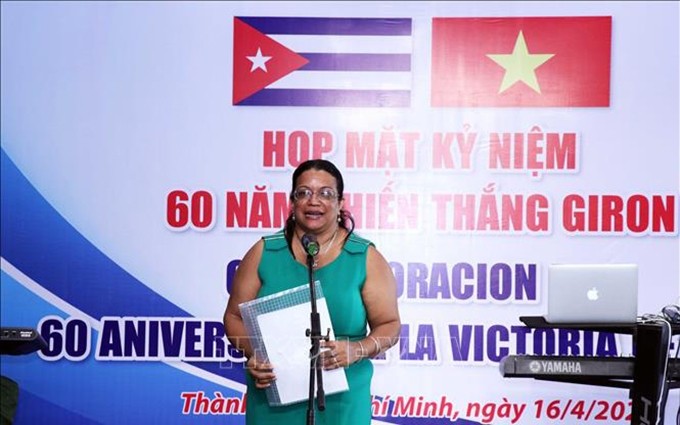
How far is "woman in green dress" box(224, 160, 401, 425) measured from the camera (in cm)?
322

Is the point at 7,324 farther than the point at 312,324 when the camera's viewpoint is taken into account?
Yes

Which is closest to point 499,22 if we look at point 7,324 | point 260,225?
point 260,225

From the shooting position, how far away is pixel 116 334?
4.72 m

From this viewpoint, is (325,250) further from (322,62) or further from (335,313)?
(322,62)

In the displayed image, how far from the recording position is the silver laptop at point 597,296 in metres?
3.01

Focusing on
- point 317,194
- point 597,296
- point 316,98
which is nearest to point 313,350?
point 317,194

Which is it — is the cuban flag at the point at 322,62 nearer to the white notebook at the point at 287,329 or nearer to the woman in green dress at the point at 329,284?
the woman in green dress at the point at 329,284

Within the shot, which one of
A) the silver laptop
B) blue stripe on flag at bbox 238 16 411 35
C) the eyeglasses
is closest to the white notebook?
the eyeglasses

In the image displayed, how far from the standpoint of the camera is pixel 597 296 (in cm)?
302

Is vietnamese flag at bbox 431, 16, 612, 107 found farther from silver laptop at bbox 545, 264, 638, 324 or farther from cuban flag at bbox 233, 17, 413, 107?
silver laptop at bbox 545, 264, 638, 324

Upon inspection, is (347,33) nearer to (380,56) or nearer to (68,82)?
(380,56)

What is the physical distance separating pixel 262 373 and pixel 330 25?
2126 mm

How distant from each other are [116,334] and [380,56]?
1837 mm

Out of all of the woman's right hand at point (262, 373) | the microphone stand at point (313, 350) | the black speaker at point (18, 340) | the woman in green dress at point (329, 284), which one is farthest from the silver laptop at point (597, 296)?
the black speaker at point (18, 340)
